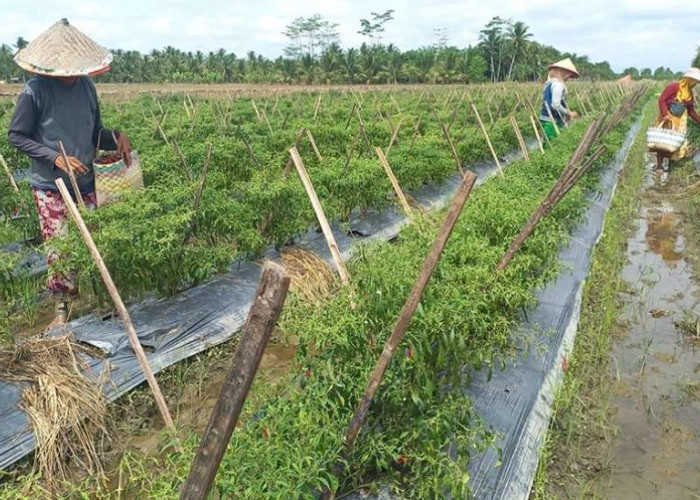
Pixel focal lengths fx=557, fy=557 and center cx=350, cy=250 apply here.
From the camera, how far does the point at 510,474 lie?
2844 mm

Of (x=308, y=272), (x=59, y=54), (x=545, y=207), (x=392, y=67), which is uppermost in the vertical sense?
(x=392, y=67)

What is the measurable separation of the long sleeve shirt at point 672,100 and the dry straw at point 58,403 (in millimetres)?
9712

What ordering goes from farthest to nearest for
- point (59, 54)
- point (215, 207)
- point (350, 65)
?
1. point (350, 65)
2. point (215, 207)
3. point (59, 54)

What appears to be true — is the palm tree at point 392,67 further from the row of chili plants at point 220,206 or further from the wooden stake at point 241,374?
the wooden stake at point 241,374

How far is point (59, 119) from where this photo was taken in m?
3.95

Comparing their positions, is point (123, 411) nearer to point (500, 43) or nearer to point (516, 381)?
point (516, 381)

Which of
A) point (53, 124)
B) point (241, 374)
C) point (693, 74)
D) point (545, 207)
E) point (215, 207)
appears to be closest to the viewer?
point (241, 374)

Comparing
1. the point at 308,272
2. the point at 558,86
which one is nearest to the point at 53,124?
the point at 308,272

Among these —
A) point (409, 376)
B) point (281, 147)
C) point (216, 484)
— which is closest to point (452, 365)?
point (409, 376)

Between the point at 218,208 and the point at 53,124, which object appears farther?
the point at 218,208

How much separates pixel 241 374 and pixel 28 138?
3.24 metres

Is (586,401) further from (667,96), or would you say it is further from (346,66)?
(346,66)

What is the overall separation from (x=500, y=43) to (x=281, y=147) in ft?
168

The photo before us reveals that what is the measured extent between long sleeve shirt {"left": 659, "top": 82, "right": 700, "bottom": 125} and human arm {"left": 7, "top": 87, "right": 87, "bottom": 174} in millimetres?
9316
